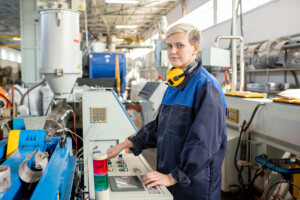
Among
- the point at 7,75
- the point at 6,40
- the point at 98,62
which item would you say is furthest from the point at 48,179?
the point at 6,40

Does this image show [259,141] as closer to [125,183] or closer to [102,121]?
[102,121]

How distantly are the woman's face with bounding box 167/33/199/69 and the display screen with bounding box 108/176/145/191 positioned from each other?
513 millimetres

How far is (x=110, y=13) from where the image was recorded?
10.1m

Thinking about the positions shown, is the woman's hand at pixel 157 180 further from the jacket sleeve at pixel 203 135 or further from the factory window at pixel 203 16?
the factory window at pixel 203 16

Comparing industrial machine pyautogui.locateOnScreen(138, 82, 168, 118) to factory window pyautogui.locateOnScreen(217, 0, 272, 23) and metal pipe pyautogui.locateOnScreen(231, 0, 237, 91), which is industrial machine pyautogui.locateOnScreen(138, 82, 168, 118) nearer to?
metal pipe pyautogui.locateOnScreen(231, 0, 237, 91)

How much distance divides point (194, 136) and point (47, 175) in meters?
0.54

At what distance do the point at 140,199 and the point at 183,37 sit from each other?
66cm

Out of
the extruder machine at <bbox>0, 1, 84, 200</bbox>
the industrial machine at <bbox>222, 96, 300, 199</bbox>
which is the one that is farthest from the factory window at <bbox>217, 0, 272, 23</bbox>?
the extruder machine at <bbox>0, 1, 84, 200</bbox>

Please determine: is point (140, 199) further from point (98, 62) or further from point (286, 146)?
point (98, 62)

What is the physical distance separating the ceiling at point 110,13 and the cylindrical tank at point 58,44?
4945 mm

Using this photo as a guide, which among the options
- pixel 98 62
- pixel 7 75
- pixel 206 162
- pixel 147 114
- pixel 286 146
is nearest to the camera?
pixel 206 162

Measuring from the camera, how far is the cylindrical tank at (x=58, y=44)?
83.2 inches

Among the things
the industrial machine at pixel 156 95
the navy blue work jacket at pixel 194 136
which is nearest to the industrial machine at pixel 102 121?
the navy blue work jacket at pixel 194 136

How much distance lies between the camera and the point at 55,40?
2.12m
